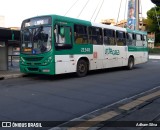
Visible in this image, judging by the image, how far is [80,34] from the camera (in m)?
14.9

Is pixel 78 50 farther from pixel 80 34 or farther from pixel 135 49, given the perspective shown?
pixel 135 49

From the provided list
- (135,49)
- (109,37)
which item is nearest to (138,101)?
(109,37)

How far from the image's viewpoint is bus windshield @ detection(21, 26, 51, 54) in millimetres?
13172

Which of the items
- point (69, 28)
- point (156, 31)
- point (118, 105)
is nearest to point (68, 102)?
point (118, 105)

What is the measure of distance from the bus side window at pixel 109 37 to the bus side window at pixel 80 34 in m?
2.08

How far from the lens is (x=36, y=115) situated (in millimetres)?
6793

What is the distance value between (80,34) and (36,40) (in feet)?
8.37

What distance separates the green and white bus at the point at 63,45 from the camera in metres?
13.2

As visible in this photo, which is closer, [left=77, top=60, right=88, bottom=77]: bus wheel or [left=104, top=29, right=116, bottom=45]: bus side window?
[left=77, top=60, right=88, bottom=77]: bus wheel

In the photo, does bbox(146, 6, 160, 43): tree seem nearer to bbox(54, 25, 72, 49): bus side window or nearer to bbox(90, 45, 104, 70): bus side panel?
bbox(90, 45, 104, 70): bus side panel

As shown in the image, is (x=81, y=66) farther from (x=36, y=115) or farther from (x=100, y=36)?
(x=36, y=115)

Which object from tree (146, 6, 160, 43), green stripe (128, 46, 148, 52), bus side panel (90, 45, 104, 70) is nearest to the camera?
bus side panel (90, 45, 104, 70)

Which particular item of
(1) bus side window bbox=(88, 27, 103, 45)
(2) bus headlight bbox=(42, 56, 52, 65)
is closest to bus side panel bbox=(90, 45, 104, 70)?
(1) bus side window bbox=(88, 27, 103, 45)

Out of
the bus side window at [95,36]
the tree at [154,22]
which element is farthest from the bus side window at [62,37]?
the tree at [154,22]
